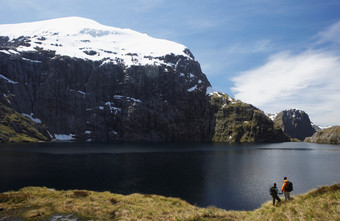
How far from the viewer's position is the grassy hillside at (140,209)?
1964 centimetres

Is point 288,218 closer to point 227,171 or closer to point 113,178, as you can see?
point 113,178

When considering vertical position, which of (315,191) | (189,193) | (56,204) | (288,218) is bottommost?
(189,193)

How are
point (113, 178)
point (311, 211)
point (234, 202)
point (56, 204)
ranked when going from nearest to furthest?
point (311, 211)
point (56, 204)
point (234, 202)
point (113, 178)

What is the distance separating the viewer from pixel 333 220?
55.1 ft

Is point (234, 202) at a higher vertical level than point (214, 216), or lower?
lower

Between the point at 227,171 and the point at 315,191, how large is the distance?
63.0m

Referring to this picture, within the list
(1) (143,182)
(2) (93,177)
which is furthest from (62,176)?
(1) (143,182)

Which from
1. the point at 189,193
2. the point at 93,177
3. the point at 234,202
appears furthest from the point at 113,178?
the point at 234,202

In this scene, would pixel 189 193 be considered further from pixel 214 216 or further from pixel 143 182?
pixel 214 216

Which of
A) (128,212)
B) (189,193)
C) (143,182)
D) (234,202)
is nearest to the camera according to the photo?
(128,212)

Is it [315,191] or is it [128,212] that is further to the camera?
[128,212]

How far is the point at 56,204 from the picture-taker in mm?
27781

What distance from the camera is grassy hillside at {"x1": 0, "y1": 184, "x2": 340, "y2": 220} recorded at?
1964 centimetres

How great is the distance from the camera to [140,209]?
87.3 feet
